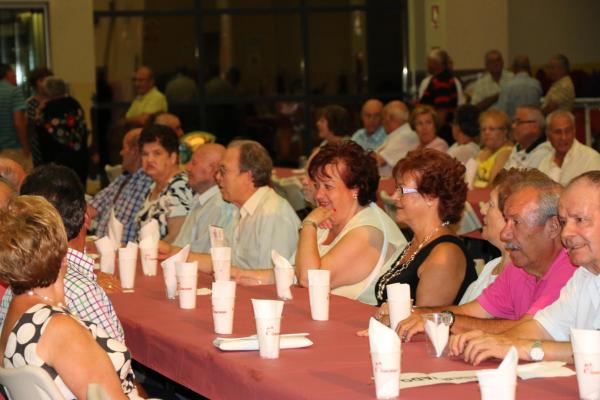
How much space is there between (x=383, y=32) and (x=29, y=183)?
1182 cm

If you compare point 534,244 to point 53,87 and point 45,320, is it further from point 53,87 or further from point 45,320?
point 53,87

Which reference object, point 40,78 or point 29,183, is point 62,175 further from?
point 40,78

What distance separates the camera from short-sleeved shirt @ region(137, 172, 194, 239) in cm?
643

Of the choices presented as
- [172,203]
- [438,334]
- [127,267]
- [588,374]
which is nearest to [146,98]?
[172,203]

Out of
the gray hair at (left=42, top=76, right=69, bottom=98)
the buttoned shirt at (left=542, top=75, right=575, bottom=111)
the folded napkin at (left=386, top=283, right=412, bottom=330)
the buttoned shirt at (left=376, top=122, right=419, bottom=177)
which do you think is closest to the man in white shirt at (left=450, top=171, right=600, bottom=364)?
the folded napkin at (left=386, top=283, right=412, bottom=330)

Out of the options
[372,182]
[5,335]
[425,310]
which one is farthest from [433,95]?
[5,335]

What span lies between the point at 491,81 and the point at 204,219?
7.50m

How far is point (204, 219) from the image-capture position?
6145 millimetres

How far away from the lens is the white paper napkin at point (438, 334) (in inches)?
118

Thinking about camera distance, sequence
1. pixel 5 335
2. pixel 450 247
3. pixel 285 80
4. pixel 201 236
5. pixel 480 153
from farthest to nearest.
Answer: pixel 285 80 → pixel 480 153 → pixel 201 236 → pixel 450 247 → pixel 5 335

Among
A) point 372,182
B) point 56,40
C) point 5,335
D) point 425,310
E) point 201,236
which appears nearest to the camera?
point 5,335

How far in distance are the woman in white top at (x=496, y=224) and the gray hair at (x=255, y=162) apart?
5.77ft

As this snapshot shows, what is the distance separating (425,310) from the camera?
3729mm

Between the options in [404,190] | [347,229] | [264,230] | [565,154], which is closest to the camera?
[404,190]
